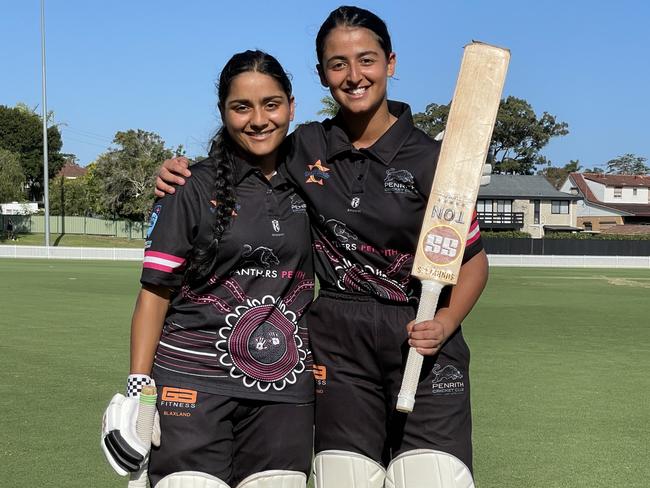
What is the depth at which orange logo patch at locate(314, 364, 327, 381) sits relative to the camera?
2982mm

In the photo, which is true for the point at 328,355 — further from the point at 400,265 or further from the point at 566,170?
the point at 566,170

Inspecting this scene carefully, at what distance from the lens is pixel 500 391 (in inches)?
284

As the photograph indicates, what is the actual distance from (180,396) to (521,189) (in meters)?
58.8

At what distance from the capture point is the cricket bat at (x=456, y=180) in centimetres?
284

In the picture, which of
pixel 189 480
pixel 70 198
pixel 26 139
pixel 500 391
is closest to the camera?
pixel 189 480

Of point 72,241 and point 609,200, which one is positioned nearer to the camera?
point 72,241

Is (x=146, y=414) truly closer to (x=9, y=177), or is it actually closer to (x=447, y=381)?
(x=447, y=381)

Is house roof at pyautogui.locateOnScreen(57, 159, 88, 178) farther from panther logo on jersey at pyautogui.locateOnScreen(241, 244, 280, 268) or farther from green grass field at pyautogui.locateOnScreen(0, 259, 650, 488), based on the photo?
panther logo on jersey at pyautogui.locateOnScreen(241, 244, 280, 268)

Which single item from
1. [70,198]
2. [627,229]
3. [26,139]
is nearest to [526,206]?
[627,229]

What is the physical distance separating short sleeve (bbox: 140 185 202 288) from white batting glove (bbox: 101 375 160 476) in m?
0.42

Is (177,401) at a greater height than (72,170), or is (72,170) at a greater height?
(72,170)

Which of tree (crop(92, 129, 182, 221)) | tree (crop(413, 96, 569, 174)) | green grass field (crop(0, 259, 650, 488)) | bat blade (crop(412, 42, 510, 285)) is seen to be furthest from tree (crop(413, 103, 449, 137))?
bat blade (crop(412, 42, 510, 285))

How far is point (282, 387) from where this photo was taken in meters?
2.90

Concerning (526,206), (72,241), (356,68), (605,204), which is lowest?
(72,241)
